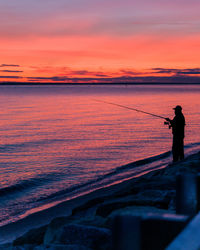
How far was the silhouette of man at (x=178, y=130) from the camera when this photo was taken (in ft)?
36.4

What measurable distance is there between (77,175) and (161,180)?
476 centimetres

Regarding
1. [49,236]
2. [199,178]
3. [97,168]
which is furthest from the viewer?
[97,168]

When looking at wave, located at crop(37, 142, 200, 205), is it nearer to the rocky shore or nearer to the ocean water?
the ocean water

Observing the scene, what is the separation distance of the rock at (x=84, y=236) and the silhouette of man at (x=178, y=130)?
25.1 ft

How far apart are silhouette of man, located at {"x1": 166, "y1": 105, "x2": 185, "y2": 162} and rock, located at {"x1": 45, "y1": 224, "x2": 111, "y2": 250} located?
7.64m

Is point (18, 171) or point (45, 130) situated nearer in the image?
point (18, 171)

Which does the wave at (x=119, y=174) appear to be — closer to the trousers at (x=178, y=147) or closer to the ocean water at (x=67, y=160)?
the ocean water at (x=67, y=160)

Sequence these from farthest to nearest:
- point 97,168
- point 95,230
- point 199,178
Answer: point 97,168, point 95,230, point 199,178

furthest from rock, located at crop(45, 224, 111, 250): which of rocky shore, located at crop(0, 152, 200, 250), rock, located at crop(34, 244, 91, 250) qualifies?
rock, located at crop(34, 244, 91, 250)

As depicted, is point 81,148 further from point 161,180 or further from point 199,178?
point 199,178

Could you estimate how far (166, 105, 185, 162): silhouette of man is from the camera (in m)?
11.1

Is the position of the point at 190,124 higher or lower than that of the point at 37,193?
higher

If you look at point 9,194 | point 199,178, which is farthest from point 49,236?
point 9,194

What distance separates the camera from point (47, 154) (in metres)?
15.3
